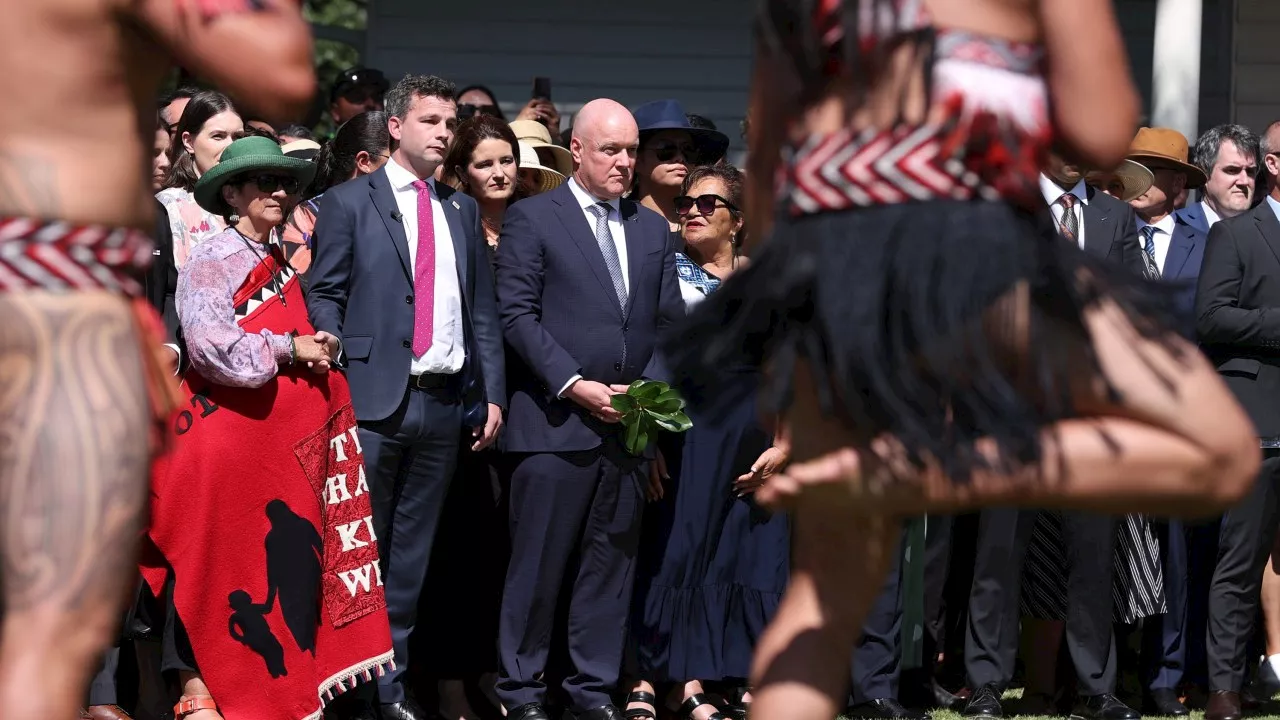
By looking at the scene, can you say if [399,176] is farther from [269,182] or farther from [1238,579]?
[1238,579]

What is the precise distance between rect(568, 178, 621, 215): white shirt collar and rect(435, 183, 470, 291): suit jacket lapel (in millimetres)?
485

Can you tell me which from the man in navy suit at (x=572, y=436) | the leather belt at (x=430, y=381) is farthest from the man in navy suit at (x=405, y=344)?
the man in navy suit at (x=572, y=436)

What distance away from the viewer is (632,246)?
7.40 metres

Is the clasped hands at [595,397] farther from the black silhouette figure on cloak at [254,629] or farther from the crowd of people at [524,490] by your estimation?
the black silhouette figure on cloak at [254,629]

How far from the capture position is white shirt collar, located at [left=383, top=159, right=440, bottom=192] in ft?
23.4

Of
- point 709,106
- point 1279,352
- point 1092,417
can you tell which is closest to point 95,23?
point 1092,417

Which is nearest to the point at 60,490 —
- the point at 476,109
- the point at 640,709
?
the point at 640,709

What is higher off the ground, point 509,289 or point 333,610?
point 509,289

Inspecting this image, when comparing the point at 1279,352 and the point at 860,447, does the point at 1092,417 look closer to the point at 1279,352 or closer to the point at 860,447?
the point at 860,447

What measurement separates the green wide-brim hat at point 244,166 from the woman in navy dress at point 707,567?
1.81 metres

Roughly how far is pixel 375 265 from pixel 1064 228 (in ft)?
9.18

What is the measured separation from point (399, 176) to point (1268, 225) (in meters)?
3.62

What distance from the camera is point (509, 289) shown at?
23.7 feet

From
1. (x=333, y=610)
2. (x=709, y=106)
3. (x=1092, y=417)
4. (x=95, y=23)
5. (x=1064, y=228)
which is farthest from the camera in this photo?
(x=709, y=106)
